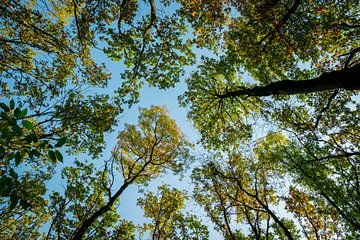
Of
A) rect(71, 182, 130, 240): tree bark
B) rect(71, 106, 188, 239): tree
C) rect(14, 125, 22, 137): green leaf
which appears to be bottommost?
rect(14, 125, 22, 137): green leaf

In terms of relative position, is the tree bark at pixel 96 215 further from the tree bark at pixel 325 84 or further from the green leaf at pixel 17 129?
the tree bark at pixel 325 84

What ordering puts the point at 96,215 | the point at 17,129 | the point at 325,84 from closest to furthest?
the point at 17,129 < the point at 325,84 < the point at 96,215

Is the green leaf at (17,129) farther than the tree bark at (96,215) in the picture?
No

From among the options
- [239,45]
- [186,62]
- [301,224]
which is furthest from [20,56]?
[301,224]

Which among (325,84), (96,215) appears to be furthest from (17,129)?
(96,215)

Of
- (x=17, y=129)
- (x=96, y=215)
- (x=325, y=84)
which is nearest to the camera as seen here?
(x=17, y=129)

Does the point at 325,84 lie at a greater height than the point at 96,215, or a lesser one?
greater

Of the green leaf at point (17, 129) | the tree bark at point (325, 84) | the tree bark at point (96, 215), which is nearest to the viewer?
the green leaf at point (17, 129)

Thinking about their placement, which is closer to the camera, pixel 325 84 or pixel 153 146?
pixel 325 84

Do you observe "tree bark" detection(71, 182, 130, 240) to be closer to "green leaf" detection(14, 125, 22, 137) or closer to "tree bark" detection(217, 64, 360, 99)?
"green leaf" detection(14, 125, 22, 137)

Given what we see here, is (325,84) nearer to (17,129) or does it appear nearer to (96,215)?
(17,129)

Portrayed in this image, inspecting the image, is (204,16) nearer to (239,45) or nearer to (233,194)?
(239,45)

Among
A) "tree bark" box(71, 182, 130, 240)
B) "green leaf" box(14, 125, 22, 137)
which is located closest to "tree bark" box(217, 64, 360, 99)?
"green leaf" box(14, 125, 22, 137)

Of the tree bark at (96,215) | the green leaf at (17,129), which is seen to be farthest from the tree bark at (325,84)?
the tree bark at (96,215)
